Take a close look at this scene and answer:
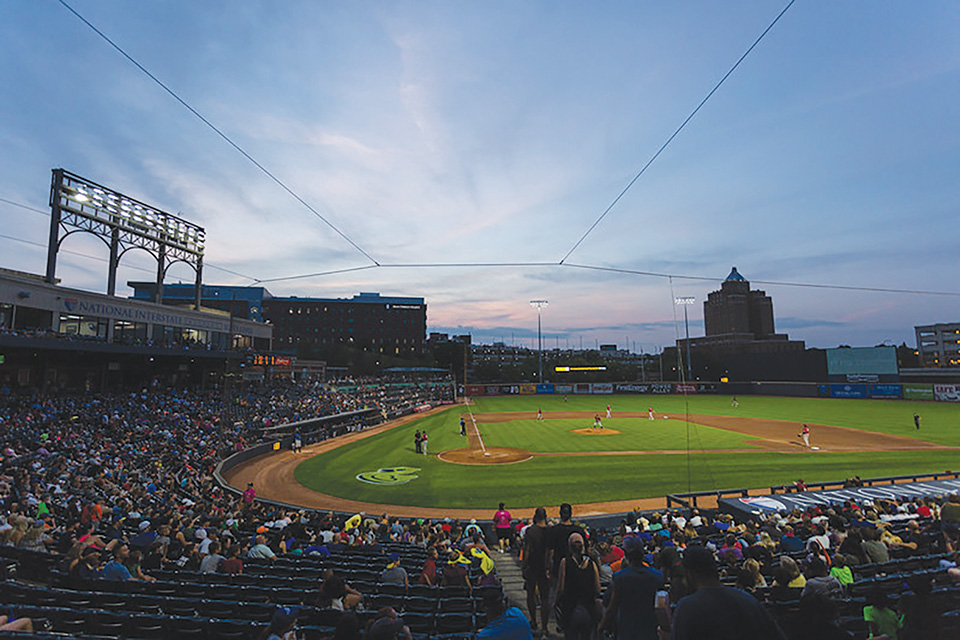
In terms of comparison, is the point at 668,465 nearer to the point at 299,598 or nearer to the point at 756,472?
the point at 756,472

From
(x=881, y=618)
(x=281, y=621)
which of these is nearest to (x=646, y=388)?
(x=881, y=618)

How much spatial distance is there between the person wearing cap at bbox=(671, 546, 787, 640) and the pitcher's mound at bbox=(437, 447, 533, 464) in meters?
24.2

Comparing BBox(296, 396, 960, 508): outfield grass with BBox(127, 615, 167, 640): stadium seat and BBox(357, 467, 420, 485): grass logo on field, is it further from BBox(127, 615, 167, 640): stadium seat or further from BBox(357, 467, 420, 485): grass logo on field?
BBox(127, 615, 167, 640): stadium seat

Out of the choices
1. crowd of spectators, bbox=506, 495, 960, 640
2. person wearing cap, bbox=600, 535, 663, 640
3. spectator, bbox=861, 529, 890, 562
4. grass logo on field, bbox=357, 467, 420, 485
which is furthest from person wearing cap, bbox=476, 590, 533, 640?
grass logo on field, bbox=357, 467, 420, 485

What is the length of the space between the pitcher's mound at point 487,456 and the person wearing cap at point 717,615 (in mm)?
24193

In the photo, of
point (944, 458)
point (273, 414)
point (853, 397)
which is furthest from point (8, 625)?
point (853, 397)

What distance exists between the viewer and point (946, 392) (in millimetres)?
53938

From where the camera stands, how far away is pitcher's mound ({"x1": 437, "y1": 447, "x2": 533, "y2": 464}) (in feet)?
86.5

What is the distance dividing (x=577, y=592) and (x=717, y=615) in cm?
275

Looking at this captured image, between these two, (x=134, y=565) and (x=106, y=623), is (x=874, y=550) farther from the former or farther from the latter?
(x=134, y=565)

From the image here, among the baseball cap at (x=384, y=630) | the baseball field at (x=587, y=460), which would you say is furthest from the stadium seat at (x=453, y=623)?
the baseball field at (x=587, y=460)

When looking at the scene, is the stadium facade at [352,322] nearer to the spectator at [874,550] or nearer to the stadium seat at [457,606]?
the stadium seat at [457,606]

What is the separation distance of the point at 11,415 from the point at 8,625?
26.6 metres

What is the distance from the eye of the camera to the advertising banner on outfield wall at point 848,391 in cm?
6100
